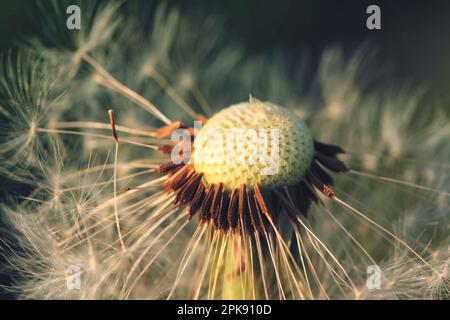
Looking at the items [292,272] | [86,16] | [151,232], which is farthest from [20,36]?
[292,272]

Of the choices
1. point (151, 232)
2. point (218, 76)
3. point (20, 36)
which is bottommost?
point (151, 232)

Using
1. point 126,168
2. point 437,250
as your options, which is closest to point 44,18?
point 126,168

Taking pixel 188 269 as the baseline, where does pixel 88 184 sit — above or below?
above

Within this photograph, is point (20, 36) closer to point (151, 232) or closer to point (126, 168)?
point (126, 168)

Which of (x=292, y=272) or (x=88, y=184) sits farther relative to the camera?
(x=88, y=184)
